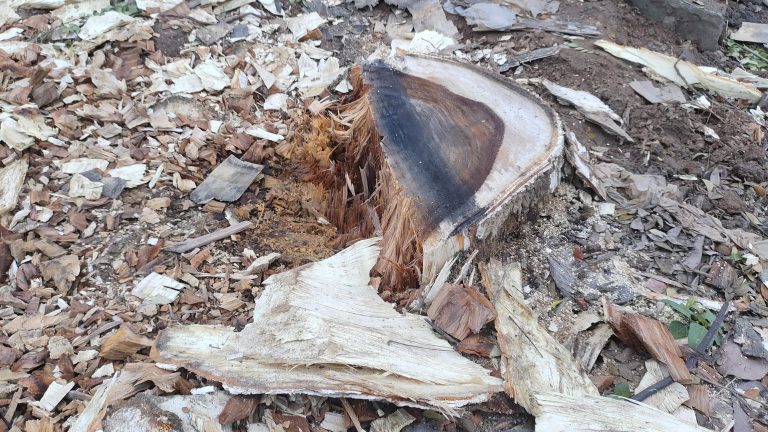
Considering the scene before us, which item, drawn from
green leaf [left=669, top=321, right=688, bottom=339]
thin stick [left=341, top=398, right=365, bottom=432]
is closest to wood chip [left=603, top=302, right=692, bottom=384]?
green leaf [left=669, top=321, right=688, bottom=339]

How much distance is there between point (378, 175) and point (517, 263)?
2.18 ft

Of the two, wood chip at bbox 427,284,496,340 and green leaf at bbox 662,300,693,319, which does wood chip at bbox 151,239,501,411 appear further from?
green leaf at bbox 662,300,693,319

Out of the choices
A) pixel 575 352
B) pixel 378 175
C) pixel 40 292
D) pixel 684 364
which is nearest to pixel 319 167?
pixel 378 175

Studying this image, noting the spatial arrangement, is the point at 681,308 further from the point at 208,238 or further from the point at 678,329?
the point at 208,238

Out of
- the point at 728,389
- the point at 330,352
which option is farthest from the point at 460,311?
the point at 728,389

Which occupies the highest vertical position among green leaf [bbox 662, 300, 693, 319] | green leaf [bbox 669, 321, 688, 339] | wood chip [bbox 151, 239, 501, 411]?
wood chip [bbox 151, 239, 501, 411]

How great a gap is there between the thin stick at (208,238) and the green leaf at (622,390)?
1.50 meters

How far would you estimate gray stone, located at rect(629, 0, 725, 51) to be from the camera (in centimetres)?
372

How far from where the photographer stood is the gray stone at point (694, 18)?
3.72 m

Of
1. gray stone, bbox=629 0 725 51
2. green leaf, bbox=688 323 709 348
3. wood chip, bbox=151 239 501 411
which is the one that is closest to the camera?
wood chip, bbox=151 239 501 411

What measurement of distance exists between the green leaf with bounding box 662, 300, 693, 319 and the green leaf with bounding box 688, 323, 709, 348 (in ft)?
0.15

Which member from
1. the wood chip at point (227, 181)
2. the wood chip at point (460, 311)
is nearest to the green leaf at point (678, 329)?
the wood chip at point (460, 311)

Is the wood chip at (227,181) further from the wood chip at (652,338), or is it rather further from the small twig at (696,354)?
the small twig at (696,354)

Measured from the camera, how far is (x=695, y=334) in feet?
6.46
